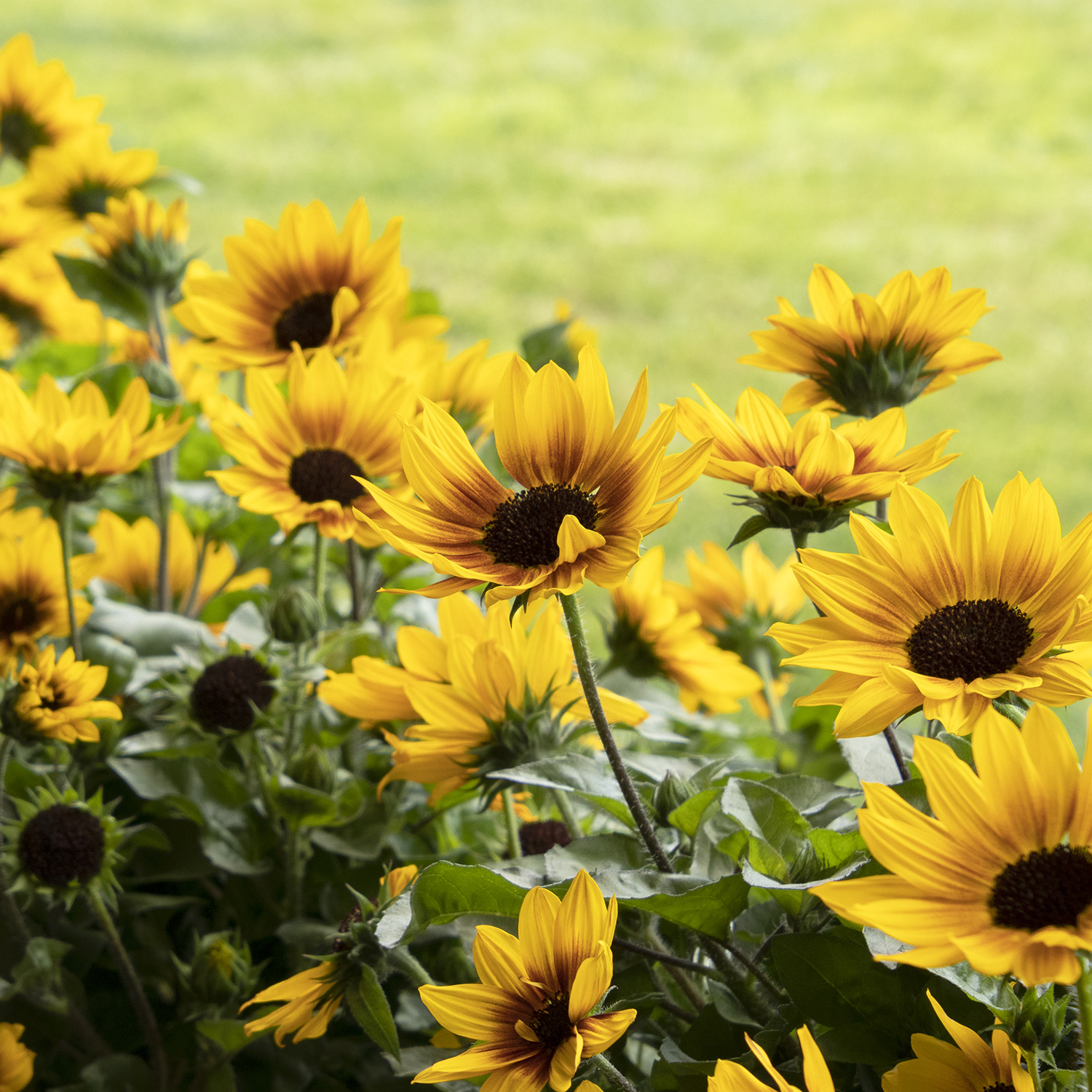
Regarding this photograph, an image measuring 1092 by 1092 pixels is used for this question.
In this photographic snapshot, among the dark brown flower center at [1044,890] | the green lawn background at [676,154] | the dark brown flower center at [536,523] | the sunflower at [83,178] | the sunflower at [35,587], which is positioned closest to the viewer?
the dark brown flower center at [1044,890]

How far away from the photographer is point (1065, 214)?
3.40 m

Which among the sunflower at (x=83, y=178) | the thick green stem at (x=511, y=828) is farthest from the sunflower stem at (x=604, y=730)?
the sunflower at (x=83, y=178)

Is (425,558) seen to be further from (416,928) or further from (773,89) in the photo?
(773,89)

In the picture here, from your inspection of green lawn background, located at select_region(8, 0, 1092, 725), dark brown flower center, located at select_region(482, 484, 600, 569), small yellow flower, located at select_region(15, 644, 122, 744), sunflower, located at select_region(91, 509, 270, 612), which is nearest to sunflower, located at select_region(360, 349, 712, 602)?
dark brown flower center, located at select_region(482, 484, 600, 569)

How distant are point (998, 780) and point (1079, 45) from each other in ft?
15.5

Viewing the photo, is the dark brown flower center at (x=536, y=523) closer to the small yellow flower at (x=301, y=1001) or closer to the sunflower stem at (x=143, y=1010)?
the small yellow flower at (x=301, y=1001)

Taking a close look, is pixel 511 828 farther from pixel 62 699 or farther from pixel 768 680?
pixel 768 680

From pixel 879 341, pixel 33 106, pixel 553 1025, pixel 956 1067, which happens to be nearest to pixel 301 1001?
pixel 553 1025

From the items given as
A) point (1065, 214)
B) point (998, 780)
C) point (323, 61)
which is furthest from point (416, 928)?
point (323, 61)

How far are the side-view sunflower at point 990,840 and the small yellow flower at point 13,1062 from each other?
1.32 feet

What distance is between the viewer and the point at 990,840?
0.34 meters

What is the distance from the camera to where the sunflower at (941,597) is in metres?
0.40

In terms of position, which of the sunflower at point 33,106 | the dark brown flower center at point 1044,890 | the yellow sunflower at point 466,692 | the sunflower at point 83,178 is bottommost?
the yellow sunflower at point 466,692

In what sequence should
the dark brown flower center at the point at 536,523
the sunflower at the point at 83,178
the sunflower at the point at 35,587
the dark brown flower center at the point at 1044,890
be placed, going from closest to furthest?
the dark brown flower center at the point at 1044,890 < the dark brown flower center at the point at 536,523 < the sunflower at the point at 35,587 < the sunflower at the point at 83,178
